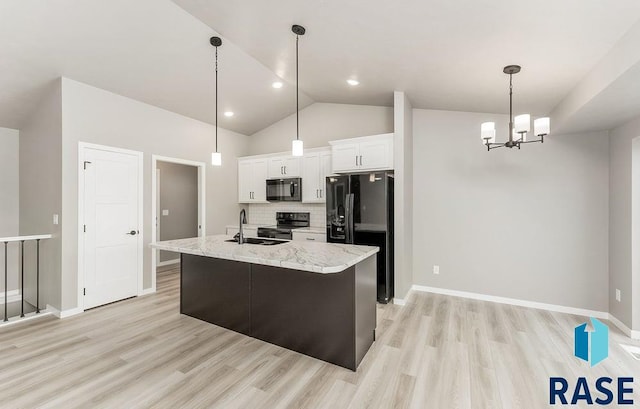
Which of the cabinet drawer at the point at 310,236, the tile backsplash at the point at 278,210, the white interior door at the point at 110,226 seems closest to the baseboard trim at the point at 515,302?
the cabinet drawer at the point at 310,236

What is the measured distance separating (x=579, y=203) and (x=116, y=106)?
19.8 feet

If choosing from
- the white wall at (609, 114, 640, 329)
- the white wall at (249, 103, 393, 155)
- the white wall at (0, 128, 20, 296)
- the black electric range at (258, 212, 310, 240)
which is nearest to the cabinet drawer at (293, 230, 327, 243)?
the black electric range at (258, 212, 310, 240)

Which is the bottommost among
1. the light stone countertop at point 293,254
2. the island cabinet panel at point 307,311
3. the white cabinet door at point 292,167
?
the island cabinet panel at point 307,311

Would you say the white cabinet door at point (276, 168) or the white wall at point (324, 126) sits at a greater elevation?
the white wall at point (324, 126)

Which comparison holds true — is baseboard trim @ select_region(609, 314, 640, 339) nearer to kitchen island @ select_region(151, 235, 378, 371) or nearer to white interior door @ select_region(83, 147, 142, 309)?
kitchen island @ select_region(151, 235, 378, 371)

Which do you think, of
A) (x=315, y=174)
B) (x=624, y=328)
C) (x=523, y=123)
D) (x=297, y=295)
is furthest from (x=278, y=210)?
(x=624, y=328)

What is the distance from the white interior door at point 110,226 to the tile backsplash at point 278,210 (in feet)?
7.18

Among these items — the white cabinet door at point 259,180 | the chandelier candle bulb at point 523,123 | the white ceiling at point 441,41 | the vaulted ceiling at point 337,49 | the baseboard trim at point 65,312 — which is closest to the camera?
the white ceiling at point 441,41

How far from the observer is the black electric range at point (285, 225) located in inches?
197

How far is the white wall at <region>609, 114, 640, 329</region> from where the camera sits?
3068mm

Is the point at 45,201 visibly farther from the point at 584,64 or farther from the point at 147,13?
the point at 584,64

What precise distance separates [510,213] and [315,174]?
9.47ft

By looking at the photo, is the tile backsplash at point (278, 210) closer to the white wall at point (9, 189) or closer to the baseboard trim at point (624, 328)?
the white wall at point (9, 189)

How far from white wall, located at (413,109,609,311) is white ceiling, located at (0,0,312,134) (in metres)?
2.66
